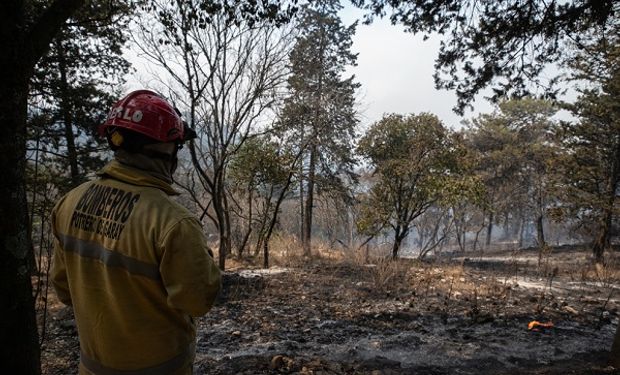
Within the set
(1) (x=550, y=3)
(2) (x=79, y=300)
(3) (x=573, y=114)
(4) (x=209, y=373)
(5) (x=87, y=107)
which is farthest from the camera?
(3) (x=573, y=114)

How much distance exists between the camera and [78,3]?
2670 millimetres

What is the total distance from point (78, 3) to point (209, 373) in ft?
11.4

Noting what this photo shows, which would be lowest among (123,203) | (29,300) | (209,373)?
(209,373)

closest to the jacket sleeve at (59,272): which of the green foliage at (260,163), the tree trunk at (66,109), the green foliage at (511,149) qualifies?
the tree trunk at (66,109)

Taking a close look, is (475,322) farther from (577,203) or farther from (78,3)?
(577,203)

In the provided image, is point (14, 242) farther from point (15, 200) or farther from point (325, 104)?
point (325, 104)

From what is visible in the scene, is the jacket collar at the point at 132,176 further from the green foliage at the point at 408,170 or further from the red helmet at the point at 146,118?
the green foliage at the point at 408,170

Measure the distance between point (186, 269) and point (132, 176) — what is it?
498 mm

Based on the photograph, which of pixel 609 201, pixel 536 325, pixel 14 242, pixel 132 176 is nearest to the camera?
pixel 132 176

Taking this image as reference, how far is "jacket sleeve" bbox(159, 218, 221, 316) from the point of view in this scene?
1.49 metres

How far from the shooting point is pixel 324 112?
16953mm

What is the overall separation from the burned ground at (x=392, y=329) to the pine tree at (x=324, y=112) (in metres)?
7.17

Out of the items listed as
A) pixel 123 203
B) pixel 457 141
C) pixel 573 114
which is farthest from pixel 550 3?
pixel 573 114

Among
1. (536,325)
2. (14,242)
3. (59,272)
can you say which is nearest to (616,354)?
(536,325)
